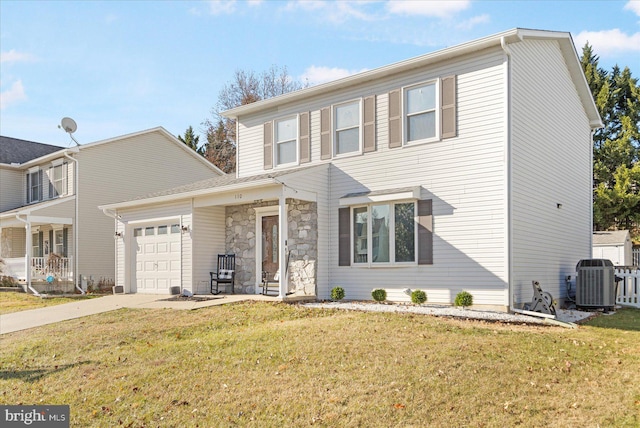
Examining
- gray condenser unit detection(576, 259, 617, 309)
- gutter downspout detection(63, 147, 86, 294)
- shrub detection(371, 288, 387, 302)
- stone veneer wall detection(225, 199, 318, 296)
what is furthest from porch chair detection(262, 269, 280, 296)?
gutter downspout detection(63, 147, 86, 294)

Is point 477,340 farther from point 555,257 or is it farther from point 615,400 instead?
point 555,257

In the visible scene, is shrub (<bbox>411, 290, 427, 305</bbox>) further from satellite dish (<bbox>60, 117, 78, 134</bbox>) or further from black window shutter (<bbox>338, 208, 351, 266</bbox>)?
satellite dish (<bbox>60, 117, 78, 134</bbox>)

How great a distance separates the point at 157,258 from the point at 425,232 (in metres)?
8.29

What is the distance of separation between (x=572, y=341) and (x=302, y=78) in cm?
2813

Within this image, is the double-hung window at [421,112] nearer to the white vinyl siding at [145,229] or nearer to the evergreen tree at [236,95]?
the white vinyl siding at [145,229]

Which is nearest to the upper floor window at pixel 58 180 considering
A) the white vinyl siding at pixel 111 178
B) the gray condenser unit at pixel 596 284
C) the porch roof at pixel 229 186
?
the white vinyl siding at pixel 111 178

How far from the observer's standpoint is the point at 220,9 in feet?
37.6

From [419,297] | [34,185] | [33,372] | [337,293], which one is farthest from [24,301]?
[419,297]

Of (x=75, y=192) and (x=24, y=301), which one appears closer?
(x=24, y=301)

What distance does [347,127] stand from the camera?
1314 centimetres

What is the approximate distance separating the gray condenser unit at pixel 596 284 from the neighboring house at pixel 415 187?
1.92ft

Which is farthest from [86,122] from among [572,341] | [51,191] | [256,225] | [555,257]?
[572,341]

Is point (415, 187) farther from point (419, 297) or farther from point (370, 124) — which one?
point (419, 297)

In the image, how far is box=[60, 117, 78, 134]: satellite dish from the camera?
Result: 19938 millimetres
